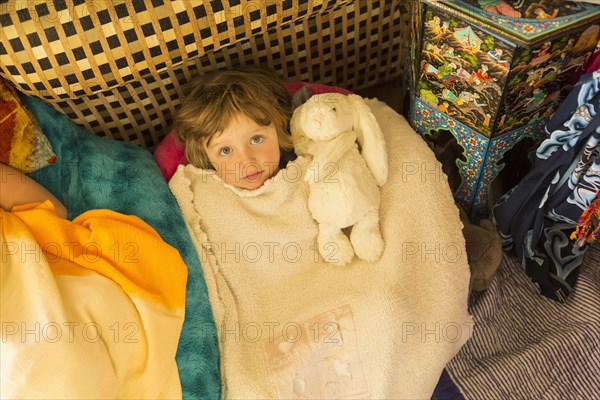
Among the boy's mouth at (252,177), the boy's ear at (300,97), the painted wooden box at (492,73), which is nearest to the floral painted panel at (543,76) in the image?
the painted wooden box at (492,73)

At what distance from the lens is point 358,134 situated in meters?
1.22

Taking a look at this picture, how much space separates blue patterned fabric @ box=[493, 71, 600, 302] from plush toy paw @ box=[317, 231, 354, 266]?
42cm

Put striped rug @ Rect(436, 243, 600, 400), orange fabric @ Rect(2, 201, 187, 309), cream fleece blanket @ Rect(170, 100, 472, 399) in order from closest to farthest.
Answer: orange fabric @ Rect(2, 201, 187, 309) < cream fleece blanket @ Rect(170, 100, 472, 399) < striped rug @ Rect(436, 243, 600, 400)

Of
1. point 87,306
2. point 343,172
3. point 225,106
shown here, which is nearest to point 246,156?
point 225,106

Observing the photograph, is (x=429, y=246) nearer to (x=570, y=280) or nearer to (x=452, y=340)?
(x=452, y=340)

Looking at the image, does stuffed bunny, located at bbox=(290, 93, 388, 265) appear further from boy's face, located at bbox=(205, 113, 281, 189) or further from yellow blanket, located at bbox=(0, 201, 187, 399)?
yellow blanket, located at bbox=(0, 201, 187, 399)

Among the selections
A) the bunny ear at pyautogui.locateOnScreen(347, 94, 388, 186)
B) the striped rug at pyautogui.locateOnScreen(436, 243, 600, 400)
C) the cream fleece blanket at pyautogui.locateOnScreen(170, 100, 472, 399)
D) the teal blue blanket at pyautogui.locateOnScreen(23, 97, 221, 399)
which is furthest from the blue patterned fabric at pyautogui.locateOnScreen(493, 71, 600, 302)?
the teal blue blanket at pyautogui.locateOnScreen(23, 97, 221, 399)

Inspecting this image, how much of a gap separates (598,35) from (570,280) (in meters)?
0.61

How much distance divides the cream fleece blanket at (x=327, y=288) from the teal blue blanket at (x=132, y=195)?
0.13 ft

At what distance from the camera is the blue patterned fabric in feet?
3.39

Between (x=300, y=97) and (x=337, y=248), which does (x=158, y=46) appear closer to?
(x=300, y=97)

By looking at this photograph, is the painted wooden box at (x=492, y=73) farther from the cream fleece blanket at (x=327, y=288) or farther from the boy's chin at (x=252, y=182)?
the boy's chin at (x=252, y=182)

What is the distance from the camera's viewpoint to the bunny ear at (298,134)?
1.22 meters

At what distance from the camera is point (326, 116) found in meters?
1.14
